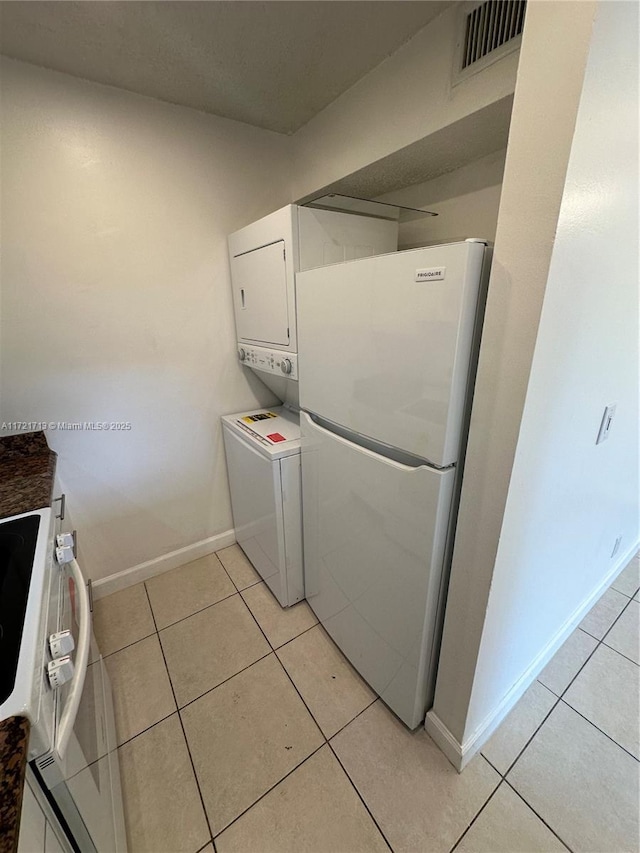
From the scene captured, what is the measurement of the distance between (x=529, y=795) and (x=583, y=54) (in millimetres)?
1917

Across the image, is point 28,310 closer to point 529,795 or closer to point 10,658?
point 10,658

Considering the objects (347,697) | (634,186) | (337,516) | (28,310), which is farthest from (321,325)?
(347,697)

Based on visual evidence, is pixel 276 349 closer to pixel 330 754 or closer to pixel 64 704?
pixel 64 704

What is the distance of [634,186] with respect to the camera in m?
0.80

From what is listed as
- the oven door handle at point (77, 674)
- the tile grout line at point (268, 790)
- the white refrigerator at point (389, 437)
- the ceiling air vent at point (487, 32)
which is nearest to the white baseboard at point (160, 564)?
the white refrigerator at point (389, 437)

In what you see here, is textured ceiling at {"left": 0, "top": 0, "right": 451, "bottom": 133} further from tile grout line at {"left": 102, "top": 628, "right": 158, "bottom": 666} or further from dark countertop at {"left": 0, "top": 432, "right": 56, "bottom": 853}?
tile grout line at {"left": 102, "top": 628, "right": 158, "bottom": 666}

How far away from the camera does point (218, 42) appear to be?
1143 millimetres

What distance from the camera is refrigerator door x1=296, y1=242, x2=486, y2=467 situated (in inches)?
31.3

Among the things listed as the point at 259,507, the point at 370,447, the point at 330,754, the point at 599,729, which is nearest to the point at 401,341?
the point at 370,447

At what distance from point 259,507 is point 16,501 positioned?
95 cm

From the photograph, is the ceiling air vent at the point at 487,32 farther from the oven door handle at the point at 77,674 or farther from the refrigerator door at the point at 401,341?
the oven door handle at the point at 77,674

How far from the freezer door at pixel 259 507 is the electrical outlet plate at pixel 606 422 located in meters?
1.18

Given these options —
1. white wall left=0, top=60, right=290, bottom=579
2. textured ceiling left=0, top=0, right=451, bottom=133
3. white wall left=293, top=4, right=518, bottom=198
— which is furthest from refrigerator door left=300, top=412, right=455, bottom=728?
textured ceiling left=0, top=0, right=451, bottom=133

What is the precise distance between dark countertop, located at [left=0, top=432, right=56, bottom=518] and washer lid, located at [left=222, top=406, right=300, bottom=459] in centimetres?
79
